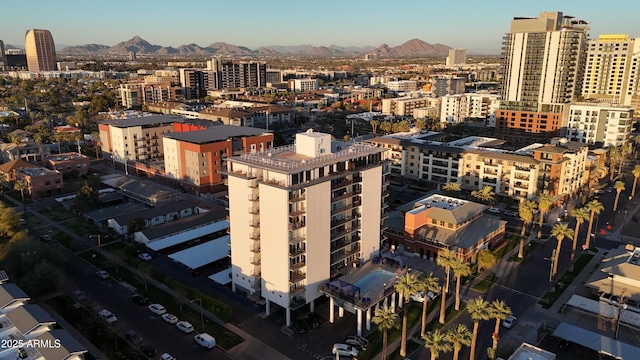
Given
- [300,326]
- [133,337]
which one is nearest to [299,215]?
[300,326]

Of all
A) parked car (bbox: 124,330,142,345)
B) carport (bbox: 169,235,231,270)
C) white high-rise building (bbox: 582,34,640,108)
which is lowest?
parked car (bbox: 124,330,142,345)

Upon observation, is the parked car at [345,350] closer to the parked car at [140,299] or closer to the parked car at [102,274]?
the parked car at [140,299]

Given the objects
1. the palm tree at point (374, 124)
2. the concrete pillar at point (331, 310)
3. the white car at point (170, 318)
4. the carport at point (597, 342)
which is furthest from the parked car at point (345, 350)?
the palm tree at point (374, 124)

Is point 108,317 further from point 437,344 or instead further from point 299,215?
point 437,344

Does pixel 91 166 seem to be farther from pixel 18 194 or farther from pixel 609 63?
pixel 609 63

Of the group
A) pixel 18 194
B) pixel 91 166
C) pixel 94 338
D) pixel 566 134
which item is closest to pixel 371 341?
pixel 94 338

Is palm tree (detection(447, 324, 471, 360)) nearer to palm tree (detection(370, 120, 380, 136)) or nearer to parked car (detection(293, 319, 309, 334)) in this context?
parked car (detection(293, 319, 309, 334))

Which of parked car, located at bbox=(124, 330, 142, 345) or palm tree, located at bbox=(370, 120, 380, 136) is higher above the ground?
palm tree, located at bbox=(370, 120, 380, 136)

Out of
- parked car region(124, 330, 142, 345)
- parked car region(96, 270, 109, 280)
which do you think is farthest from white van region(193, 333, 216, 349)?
parked car region(96, 270, 109, 280)
